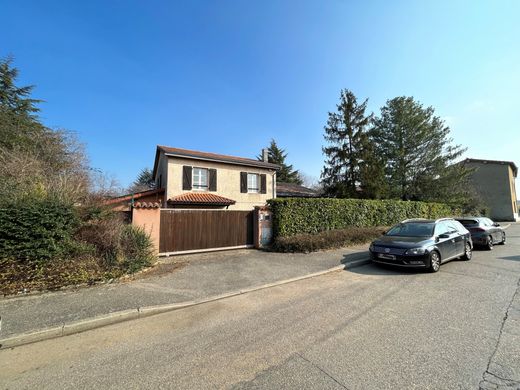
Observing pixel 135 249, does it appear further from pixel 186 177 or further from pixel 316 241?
pixel 186 177

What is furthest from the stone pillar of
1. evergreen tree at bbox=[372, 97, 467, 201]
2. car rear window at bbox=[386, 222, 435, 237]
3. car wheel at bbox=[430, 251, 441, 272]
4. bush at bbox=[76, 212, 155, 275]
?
evergreen tree at bbox=[372, 97, 467, 201]

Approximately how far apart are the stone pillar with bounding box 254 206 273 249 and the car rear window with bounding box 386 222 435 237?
494cm

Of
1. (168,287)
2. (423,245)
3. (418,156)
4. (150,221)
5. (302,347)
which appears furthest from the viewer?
(418,156)

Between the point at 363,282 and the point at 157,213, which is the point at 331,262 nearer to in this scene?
the point at 363,282

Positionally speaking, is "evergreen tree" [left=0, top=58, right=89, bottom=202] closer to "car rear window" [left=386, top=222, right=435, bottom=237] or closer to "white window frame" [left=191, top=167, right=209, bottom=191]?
"white window frame" [left=191, top=167, right=209, bottom=191]

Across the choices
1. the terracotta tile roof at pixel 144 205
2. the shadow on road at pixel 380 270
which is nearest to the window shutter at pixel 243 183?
the terracotta tile roof at pixel 144 205

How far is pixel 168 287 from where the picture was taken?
592 cm

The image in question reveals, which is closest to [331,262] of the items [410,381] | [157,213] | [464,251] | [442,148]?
[464,251]

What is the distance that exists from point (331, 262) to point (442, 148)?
72.0 ft

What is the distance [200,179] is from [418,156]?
67.0 ft

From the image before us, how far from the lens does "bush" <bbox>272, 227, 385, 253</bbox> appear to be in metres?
10.2

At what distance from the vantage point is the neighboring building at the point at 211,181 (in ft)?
49.8

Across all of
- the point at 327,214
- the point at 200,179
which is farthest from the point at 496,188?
the point at 200,179

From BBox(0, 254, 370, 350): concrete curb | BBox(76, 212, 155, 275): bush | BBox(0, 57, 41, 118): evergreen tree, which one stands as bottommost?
BBox(0, 254, 370, 350): concrete curb
